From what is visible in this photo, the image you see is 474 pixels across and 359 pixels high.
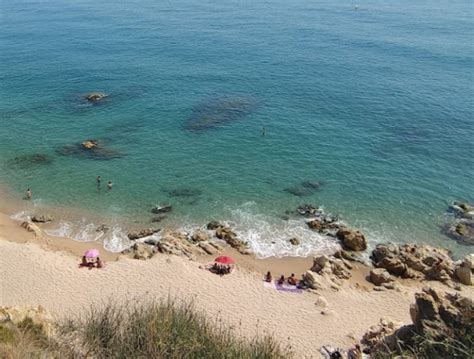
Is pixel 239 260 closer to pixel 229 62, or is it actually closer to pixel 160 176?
pixel 160 176

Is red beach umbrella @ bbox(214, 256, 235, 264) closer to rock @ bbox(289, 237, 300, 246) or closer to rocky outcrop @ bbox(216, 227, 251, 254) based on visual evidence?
rocky outcrop @ bbox(216, 227, 251, 254)

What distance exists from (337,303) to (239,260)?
8.38 m

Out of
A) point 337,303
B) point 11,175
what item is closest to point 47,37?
point 11,175

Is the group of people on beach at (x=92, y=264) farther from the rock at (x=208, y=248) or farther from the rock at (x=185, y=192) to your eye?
the rock at (x=185, y=192)

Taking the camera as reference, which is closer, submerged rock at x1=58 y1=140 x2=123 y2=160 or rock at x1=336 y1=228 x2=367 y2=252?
rock at x1=336 y1=228 x2=367 y2=252

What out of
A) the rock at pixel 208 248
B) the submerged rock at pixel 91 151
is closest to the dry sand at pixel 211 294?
the rock at pixel 208 248

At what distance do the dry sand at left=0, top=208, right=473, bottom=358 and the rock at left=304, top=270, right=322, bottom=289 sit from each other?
1.90ft

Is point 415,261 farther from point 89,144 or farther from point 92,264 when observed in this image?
point 89,144

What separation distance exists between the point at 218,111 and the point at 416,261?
32.7 metres

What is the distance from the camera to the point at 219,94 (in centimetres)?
6134

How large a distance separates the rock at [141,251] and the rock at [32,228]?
8598 millimetres

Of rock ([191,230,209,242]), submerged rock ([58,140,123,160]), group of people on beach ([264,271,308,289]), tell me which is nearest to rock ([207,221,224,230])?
rock ([191,230,209,242])

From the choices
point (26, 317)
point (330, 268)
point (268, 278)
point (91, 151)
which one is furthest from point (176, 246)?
point (91, 151)

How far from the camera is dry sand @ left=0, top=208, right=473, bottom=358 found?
26.3m
